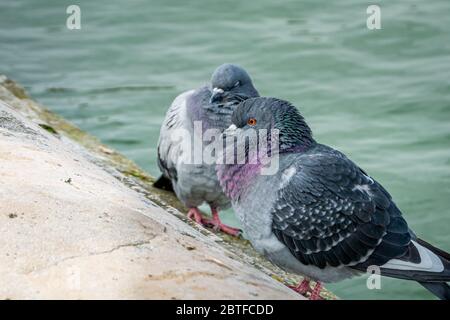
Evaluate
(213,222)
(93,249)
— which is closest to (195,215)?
(213,222)

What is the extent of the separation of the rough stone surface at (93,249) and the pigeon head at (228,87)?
6.46ft

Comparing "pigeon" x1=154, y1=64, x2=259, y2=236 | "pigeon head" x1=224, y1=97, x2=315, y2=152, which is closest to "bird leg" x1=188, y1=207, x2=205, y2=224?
"pigeon" x1=154, y1=64, x2=259, y2=236

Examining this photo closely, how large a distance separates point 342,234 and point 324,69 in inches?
309

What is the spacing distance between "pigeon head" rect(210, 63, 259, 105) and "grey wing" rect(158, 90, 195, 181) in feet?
1.34

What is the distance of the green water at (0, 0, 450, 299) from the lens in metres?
11.1

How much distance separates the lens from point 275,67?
1337 centimetres

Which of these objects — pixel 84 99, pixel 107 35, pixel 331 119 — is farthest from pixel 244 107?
pixel 107 35

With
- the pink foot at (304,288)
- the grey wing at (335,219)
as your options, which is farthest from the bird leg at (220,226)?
the grey wing at (335,219)

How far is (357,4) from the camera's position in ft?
48.8

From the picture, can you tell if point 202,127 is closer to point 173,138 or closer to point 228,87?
point 228,87

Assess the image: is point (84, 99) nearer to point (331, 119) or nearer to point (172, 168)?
point (331, 119)

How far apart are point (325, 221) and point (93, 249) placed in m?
1.82

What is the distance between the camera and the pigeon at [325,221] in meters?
5.57

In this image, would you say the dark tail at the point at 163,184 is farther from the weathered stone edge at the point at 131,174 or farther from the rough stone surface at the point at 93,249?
the rough stone surface at the point at 93,249
